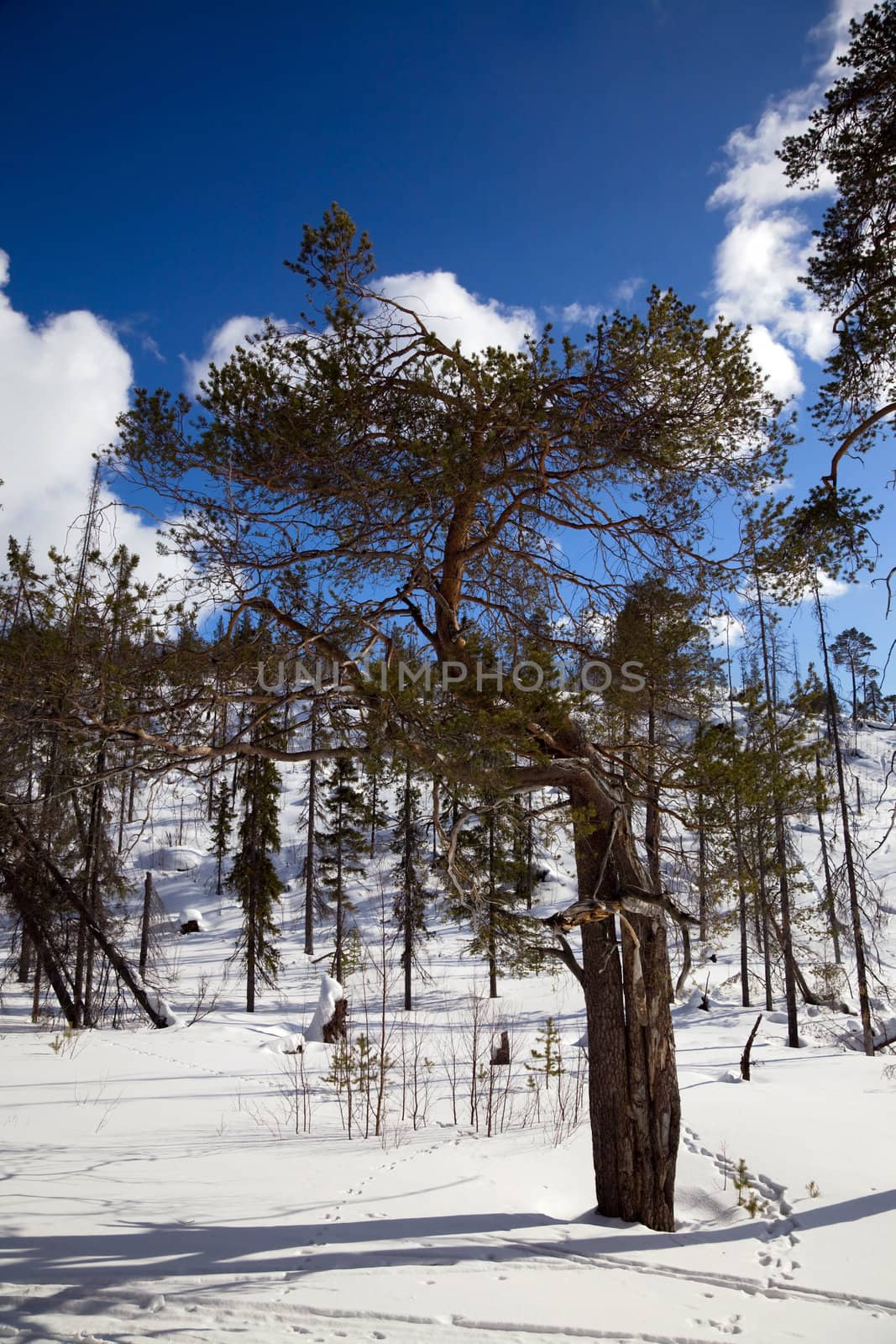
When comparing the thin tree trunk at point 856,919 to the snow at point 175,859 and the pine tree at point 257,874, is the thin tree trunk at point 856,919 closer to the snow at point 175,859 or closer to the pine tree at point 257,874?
the pine tree at point 257,874

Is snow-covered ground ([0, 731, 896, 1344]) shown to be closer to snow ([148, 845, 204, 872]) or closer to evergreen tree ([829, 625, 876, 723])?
snow ([148, 845, 204, 872])

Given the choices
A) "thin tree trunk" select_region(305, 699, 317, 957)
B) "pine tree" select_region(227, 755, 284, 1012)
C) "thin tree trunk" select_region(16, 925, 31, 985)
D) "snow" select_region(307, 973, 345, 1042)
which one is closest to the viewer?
"thin tree trunk" select_region(16, 925, 31, 985)

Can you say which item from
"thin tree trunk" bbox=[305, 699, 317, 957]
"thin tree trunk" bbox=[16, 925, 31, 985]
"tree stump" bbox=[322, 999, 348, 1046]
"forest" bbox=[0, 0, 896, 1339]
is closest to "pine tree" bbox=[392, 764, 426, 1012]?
"thin tree trunk" bbox=[305, 699, 317, 957]

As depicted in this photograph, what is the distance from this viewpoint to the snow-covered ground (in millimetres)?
3719

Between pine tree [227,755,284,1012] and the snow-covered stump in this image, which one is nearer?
the snow-covered stump

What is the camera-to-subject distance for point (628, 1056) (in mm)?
5566

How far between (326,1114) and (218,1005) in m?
12.6

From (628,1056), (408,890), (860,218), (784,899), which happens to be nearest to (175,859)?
(408,890)

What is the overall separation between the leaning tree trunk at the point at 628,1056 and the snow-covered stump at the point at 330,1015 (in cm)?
1131

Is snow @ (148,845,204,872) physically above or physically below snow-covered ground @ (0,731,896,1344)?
above

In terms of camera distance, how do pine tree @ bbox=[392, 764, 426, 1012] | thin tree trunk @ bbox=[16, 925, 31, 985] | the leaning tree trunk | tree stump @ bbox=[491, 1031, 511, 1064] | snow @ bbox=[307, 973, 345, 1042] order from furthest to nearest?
1. pine tree @ bbox=[392, 764, 426, 1012]
2. snow @ bbox=[307, 973, 345, 1042]
3. thin tree trunk @ bbox=[16, 925, 31, 985]
4. tree stump @ bbox=[491, 1031, 511, 1064]
5. the leaning tree trunk

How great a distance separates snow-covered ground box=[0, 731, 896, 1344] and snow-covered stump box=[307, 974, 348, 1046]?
9.72ft

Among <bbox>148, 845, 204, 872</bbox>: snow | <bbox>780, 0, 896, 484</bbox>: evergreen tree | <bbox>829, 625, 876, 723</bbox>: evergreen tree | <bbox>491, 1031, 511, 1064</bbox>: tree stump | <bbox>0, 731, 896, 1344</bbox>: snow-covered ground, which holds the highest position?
<bbox>829, 625, 876, 723</bbox>: evergreen tree

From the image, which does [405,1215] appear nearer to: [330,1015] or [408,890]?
[330,1015]
